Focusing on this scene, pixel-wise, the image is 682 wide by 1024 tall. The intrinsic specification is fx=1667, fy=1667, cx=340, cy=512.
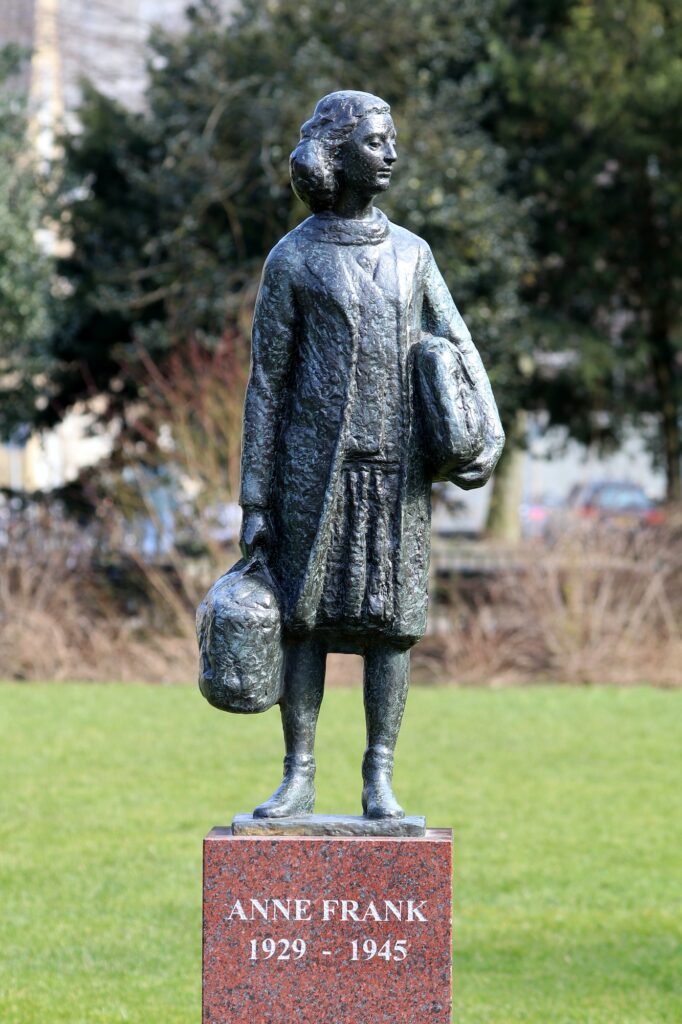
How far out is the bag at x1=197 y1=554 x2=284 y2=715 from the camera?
15.7 ft

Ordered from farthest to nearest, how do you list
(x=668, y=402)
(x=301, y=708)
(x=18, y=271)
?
(x=668, y=402) → (x=18, y=271) → (x=301, y=708)

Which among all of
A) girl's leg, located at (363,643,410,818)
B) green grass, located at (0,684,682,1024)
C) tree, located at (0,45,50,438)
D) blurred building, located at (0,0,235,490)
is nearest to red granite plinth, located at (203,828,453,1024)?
girl's leg, located at (363,643,410,818)

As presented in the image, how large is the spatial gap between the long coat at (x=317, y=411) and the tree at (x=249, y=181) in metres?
10.5

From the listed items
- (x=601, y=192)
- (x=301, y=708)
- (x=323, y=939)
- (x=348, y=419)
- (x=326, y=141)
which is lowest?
(x=323, y=939)

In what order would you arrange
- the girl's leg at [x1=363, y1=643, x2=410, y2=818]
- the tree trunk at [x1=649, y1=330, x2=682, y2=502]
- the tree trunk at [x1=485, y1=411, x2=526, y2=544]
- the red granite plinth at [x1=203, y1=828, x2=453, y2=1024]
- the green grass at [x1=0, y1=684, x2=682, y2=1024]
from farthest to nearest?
the tree trunk at [x1=485, y1=411, x2=526, y2=544] → the tree trunk at [x1=649, y1=330, x2=682, y2=502] → the green grass at [x1=0, y1=684, x2=682, y2=1024] → the girl's leg at [x1=363, y1=643, x2=410, y2=818] → the red granite plinth at [x1=203, y1=828, x2=453, y2=1024]

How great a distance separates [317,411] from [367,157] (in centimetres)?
75

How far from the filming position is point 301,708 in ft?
16.5

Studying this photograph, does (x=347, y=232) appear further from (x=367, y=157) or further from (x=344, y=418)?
(x=344, y=418)

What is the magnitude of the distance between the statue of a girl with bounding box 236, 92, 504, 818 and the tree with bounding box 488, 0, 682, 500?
12319mm

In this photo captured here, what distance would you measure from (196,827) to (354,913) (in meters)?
4.62

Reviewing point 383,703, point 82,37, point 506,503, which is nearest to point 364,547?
point 383,703

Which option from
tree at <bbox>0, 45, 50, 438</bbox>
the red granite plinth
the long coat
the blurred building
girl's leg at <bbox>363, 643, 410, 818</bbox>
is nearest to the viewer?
the red granite plinth

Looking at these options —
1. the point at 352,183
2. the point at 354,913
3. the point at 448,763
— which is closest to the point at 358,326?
the point at 352,183

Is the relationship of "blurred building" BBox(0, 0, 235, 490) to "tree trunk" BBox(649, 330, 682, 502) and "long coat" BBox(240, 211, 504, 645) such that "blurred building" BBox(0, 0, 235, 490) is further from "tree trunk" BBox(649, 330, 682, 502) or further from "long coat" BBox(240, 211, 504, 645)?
"long coat" BBox(240, 211, 504, 645)
